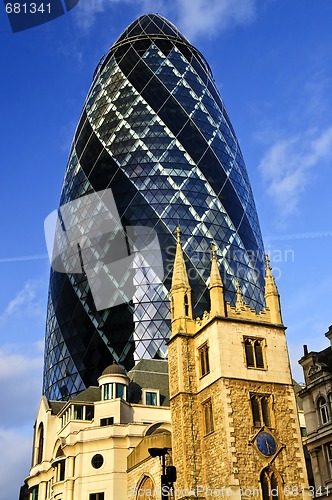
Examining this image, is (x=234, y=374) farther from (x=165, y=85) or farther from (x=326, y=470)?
(x=165, y=85)

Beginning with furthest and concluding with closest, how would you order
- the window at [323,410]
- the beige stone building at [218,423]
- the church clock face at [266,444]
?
the window at [323,410], the church clock face at [266,444], the beige stone building at [218,423]

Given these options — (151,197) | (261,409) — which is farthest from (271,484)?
(151,197)

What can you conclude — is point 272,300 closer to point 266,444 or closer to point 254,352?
point 254,352

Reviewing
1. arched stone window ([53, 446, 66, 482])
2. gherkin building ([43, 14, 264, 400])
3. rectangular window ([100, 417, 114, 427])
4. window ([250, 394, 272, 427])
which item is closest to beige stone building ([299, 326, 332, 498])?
window ([250, 394, 272, 427])

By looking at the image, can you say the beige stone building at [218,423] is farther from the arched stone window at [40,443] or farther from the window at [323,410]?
the arched stone window at [40,443]

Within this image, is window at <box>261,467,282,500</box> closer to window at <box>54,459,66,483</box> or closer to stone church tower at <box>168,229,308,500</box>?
stone church tower at <box>168,229,308,500</box>

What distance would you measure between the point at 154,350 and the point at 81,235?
14.2 m

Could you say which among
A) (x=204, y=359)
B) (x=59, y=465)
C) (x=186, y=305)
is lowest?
(x=59, y=465)

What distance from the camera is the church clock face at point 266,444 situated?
25969 millimetres

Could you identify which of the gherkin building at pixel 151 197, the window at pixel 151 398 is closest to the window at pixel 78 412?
the window at pixel 151 398

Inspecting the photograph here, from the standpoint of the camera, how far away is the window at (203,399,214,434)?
88.1 feet

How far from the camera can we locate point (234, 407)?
1027 inches

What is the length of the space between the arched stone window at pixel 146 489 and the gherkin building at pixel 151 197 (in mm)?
17082

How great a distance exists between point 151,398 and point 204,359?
41.6 ft
